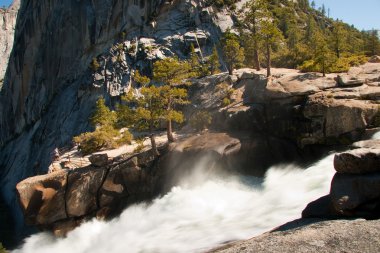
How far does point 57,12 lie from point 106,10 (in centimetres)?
1600

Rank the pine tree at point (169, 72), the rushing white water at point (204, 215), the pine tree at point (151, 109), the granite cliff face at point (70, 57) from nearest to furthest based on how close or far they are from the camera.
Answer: the rushing white water at point (204, 215) < the pine tree at point (151, 109) < the pine tree at point (169, 72) < the granite cliff face at point (70, 57)

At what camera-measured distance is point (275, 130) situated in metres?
30.0

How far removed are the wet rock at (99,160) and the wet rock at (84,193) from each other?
2.69 ft

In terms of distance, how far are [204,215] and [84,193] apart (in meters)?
12.4

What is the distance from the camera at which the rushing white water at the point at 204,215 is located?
762 inches

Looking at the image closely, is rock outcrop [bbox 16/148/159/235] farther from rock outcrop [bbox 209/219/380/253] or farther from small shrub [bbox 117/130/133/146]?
rock outcrop [bbox 209/219/380/253]

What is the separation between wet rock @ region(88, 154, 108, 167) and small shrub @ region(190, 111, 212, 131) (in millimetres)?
9084

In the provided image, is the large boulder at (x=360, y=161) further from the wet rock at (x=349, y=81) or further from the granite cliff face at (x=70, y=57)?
the granite cliff face at (x=70, y=57)

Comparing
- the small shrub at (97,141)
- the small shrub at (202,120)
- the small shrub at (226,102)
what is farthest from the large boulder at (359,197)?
the small shrub at (97,141)

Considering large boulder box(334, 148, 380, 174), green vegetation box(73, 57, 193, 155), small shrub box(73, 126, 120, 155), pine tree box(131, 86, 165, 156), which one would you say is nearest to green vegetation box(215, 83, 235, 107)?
green vegetation box(73, 57, 193, 155)

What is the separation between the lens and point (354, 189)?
1440 cm

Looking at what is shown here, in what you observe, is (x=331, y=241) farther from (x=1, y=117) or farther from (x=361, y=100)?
(x=1, y=117)

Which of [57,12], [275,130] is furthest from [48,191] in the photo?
[57,12]

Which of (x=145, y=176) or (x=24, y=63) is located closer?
(x=145, y=176)
